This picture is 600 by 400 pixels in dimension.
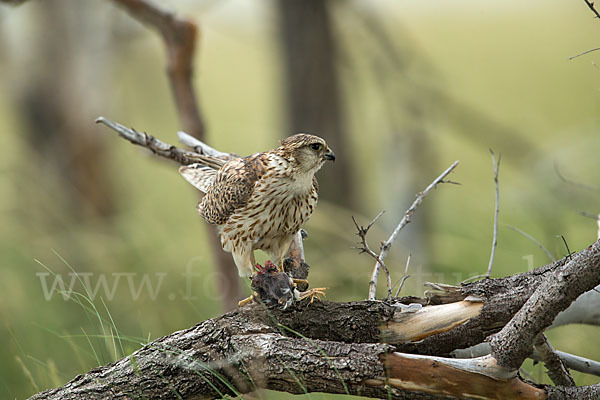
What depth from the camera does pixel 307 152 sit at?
2672 millimetres

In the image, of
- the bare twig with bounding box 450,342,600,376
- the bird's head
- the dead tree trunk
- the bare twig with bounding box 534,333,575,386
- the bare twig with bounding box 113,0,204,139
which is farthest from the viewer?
the dead tree trunk

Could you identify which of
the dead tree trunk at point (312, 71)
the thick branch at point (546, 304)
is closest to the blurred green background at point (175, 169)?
the dead tree trunk at point (312, 71)

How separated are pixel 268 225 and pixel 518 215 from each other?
233 inches

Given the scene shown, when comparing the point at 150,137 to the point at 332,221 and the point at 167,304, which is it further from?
the point at 167,304

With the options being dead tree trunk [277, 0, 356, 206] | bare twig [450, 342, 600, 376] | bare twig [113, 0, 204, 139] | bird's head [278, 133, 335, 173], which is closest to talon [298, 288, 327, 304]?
bare twig [450, 342, 600, 376]

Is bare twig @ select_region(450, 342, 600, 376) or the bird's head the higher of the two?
the bird's head

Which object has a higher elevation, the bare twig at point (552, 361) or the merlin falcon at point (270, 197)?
the merlin falcon at point (270, 197)

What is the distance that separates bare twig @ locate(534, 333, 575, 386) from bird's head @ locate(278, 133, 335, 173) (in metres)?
1.15

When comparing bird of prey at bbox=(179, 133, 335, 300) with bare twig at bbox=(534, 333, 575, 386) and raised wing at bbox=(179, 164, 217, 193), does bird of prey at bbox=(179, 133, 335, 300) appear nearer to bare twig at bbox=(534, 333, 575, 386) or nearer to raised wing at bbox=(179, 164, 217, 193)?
raised wing at bbox=(179, 164, 217, 193)

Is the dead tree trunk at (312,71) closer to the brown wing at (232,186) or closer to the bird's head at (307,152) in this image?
the brown wing at (232,186)

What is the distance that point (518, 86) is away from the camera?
1341 cm

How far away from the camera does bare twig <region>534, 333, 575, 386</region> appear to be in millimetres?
1963

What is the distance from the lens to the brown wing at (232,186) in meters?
2.76

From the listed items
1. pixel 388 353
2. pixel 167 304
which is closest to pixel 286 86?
pixel 167 304
